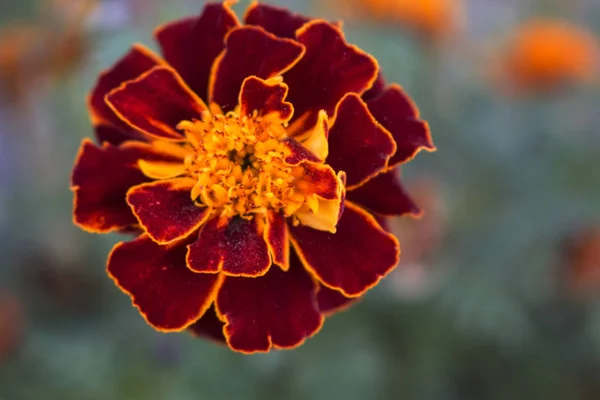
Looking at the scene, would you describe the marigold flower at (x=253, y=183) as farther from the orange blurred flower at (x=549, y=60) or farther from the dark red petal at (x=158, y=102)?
the orange blurred flower at (x=549, y=60)

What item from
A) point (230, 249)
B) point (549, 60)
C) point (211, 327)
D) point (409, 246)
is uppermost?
point (230, 249)

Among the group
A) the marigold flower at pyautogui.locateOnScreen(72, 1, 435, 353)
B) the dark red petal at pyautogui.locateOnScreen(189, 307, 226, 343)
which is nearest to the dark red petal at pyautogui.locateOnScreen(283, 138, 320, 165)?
the marigold flower at pyautogui.locateOnScreen(72, 1, 435, 353)

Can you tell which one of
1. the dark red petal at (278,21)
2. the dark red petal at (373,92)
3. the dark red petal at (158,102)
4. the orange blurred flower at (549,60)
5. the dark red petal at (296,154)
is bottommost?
the orange blurred flower at (549,60)

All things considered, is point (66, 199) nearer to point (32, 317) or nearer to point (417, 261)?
point (32, 317)

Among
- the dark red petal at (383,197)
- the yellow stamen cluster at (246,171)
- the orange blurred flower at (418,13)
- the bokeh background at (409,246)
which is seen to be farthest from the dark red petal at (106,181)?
the orange blurred flower at (418,13)

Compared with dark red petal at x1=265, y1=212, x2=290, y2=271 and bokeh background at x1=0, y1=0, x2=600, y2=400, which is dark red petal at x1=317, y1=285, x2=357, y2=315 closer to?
dark red petal at x1=265, y1=212, x2=290, y2=271

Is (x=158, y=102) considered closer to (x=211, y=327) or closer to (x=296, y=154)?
(x=296, y=154)

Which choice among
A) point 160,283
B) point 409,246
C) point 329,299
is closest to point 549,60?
point 409,246

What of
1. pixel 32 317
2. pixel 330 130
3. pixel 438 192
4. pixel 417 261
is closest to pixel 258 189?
pixel 330 130
